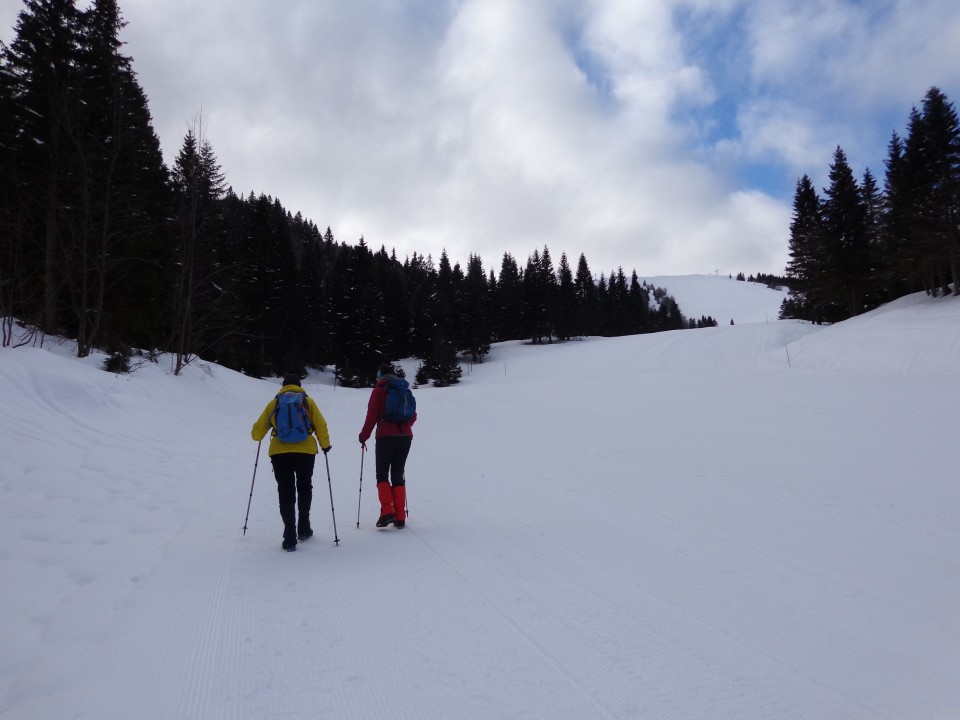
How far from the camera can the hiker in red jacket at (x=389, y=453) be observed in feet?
20.5

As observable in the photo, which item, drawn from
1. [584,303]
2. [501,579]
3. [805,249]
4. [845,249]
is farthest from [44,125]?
[584,303]

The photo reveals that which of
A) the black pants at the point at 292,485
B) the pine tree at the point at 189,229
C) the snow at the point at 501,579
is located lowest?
the snow at the point at 501,579

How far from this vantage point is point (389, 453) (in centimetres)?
627

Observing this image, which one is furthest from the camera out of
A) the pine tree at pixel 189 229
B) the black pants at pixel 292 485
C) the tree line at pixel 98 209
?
the pine tree at pixel 189 229

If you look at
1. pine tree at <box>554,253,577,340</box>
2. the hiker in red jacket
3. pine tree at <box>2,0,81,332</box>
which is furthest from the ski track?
pine tree at <box>554,253,577,340</box>

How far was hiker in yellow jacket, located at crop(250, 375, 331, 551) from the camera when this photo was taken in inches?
213

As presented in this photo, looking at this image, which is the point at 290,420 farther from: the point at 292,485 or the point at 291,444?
the point at 292,485

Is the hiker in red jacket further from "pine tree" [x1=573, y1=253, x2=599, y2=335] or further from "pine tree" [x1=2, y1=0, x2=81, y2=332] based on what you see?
"pine tree" [x1=573, y1=253, x2=599, y2=335]

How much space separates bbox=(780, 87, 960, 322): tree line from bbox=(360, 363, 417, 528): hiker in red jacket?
35.1 meters

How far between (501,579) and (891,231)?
41.2 m

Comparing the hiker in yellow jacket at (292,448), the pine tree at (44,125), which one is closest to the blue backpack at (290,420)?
the hiker in yellow jacket at (292,448)

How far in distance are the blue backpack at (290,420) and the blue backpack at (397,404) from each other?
1075 mm

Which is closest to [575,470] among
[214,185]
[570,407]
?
[570,407]

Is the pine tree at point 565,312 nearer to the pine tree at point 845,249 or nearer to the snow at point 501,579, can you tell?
the pine tree at point 845,249
